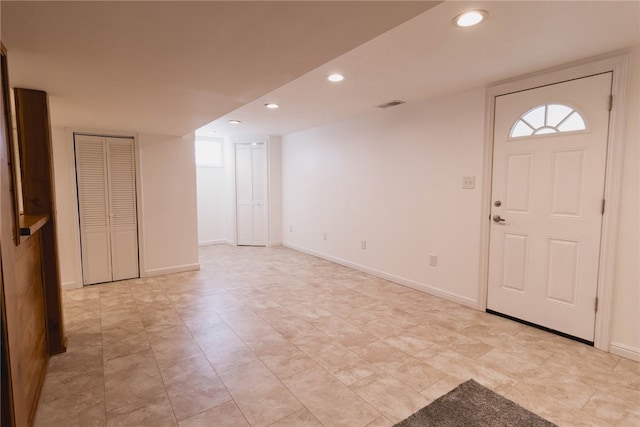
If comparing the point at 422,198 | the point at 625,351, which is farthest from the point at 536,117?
the point at 625,351

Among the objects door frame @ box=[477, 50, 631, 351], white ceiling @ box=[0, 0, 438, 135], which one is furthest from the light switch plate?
white ceiling @ box=[0, 0, 438, 135]

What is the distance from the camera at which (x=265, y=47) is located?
165 cm

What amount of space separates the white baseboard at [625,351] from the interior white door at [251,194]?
18.2 ft

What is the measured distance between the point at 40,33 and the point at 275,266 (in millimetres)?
4092

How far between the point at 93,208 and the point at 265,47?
12.3ft

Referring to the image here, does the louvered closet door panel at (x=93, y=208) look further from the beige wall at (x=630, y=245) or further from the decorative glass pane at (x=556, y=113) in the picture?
the beige wall at (x=630, y=245)

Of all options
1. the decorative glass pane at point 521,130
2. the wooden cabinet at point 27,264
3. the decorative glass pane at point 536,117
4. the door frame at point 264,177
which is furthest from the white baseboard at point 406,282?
the wooden cabinet at point 27,264

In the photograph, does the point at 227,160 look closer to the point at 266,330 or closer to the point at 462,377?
the point at 266,330

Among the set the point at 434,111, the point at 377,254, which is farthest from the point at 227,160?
the point at 434,111

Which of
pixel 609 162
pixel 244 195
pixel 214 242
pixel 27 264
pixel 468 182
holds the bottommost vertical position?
pixel 214 242

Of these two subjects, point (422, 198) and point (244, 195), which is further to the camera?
point (244, 195)

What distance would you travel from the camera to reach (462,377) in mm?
2189

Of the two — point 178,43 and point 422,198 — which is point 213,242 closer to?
point 422,198

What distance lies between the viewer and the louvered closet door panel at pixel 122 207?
168 inches
